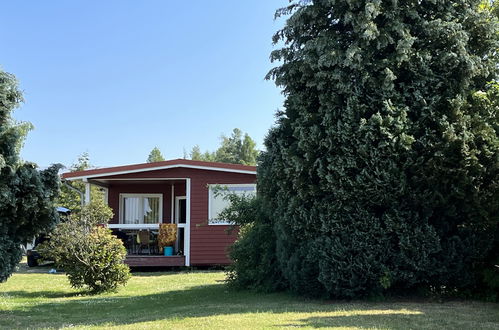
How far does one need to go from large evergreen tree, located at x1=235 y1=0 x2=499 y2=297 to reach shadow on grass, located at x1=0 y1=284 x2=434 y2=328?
2.17ft

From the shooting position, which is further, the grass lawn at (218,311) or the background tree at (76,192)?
the background tree at (76,192)

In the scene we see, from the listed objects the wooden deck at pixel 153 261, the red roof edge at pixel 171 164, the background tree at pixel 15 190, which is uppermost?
the red roof edge at pixel 171 164

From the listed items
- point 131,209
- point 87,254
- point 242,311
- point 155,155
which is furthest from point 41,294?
point 155,155

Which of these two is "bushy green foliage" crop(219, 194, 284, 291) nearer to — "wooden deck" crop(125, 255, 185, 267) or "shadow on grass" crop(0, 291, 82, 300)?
"shadow on grass" crop(0, 291, 82, 300)

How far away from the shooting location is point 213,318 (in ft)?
21.0

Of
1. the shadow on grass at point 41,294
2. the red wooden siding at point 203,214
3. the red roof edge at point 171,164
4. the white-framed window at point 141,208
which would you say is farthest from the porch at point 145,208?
the shadow on grass at point 41,294

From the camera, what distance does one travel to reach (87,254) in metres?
9.89

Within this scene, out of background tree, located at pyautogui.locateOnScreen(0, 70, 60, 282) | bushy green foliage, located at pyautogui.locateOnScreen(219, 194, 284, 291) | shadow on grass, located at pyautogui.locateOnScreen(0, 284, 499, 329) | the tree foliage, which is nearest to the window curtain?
shadow on grass, located at pyautogui.locateOnScreen(0, 284, 499, 329)

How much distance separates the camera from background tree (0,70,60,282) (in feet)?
24.1

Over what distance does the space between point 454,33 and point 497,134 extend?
1.60 meters

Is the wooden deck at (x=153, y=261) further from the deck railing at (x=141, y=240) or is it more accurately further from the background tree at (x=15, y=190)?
the background tree at (x=15, y=190)

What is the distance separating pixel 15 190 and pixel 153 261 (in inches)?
323

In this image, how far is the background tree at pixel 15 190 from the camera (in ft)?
24.1

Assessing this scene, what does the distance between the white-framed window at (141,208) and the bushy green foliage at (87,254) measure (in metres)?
7.63
